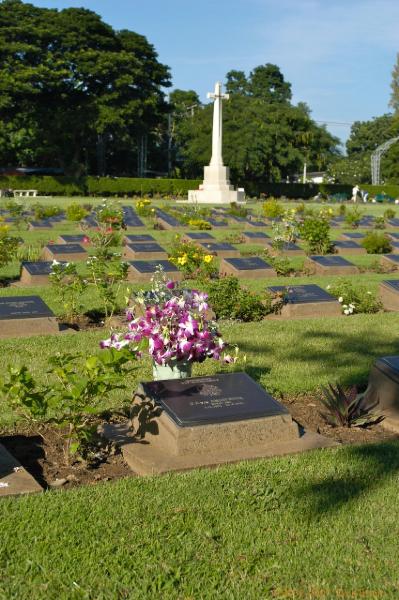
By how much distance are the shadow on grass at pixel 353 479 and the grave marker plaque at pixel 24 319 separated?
4372 millimetres

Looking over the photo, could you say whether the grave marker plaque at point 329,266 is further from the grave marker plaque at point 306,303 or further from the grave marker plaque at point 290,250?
the grave marker plaque at point 306,303

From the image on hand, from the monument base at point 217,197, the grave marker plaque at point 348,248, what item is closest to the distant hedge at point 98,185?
the monument base at point 217,197

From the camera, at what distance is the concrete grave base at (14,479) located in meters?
4.26

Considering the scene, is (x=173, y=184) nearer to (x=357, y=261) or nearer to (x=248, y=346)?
(x=357, y=261)

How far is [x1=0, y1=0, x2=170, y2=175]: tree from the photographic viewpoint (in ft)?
149

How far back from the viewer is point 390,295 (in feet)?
35.9

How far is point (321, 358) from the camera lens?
299 inches

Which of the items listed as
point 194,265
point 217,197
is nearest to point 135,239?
point 194,265

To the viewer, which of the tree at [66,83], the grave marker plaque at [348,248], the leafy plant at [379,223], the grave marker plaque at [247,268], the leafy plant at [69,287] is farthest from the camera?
the tree at [66,83]

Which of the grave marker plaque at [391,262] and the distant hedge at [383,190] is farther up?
the distant hedge at [383,190]

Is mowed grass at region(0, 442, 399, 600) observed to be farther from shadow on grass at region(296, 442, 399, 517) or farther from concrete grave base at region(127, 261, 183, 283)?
concrete grave base at region(127, 261, 183, 283)

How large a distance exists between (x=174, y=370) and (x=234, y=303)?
12.6 feet

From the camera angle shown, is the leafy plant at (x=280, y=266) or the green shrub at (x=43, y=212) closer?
the leafy plant at (x=280, y=266)

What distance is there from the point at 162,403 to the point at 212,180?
123 ft
